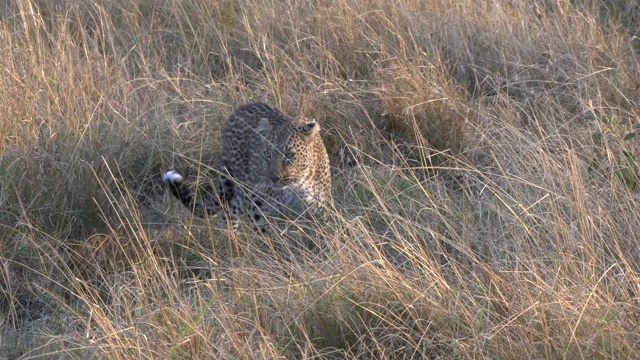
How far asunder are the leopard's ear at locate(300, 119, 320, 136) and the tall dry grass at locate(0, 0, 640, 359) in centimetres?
21

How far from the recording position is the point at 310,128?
567 centimetres

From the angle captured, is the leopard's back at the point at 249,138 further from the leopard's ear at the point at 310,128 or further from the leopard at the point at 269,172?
the leopard's ear at the point at 310,128

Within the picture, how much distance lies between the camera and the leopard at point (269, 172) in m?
5.58

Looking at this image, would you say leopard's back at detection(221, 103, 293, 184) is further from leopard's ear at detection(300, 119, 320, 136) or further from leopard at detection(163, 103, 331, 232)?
leopard's ear at detection(300, 119, 320, 136)

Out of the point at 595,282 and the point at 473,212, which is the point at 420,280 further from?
the point at 473,212

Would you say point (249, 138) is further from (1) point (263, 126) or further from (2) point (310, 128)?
(2) point (310, 128)

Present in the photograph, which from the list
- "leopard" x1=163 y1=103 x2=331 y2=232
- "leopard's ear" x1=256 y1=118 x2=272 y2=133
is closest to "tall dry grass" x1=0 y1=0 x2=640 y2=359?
"leopard" x1=163 y1=103 x2=331 y2=232

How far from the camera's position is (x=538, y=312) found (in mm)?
3609

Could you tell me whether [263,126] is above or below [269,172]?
above

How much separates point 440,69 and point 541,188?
2.30 metres

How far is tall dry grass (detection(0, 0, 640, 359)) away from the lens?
3812 mm

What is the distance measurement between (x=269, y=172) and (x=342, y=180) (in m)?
0.43

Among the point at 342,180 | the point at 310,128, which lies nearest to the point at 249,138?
the point at 310,128

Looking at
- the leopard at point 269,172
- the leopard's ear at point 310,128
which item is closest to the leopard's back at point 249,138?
the leopard at point 269,172
